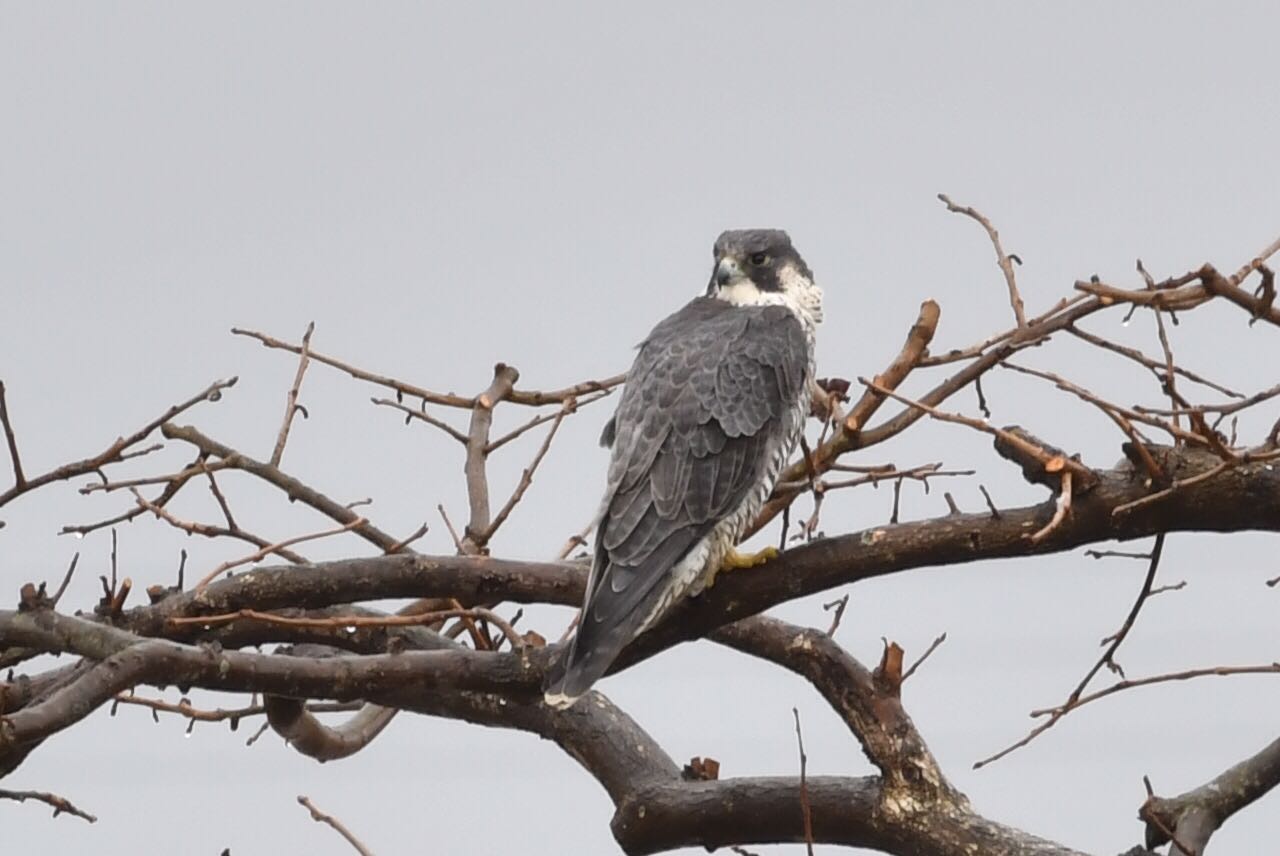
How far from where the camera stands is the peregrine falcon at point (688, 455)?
2.59 m

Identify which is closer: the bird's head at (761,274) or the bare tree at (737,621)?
the bare tree at (737,621)

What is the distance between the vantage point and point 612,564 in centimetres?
267

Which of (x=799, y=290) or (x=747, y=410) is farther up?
(x=799, y=290)

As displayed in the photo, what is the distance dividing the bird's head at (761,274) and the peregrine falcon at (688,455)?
0.5 inches

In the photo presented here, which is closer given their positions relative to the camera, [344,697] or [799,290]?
[344,697]

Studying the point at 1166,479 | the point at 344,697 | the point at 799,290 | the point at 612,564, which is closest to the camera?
the point at 1166,479

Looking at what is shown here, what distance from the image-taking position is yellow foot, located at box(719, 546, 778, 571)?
2.63 m

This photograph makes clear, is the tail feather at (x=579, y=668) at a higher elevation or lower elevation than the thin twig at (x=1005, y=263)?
lower

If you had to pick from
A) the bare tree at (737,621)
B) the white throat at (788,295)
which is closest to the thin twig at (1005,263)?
the bare tree at (737,621)

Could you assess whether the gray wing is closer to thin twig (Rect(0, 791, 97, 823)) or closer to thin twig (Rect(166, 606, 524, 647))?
thin twig (Rect(166, 606, 524, 647))

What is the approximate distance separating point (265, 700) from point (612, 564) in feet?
2.19

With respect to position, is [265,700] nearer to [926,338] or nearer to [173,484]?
[173,484]

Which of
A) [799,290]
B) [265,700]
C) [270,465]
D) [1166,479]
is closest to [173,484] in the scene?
[270,465]

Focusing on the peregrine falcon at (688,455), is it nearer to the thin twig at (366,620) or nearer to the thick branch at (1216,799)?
the thin twig at (366,620)
